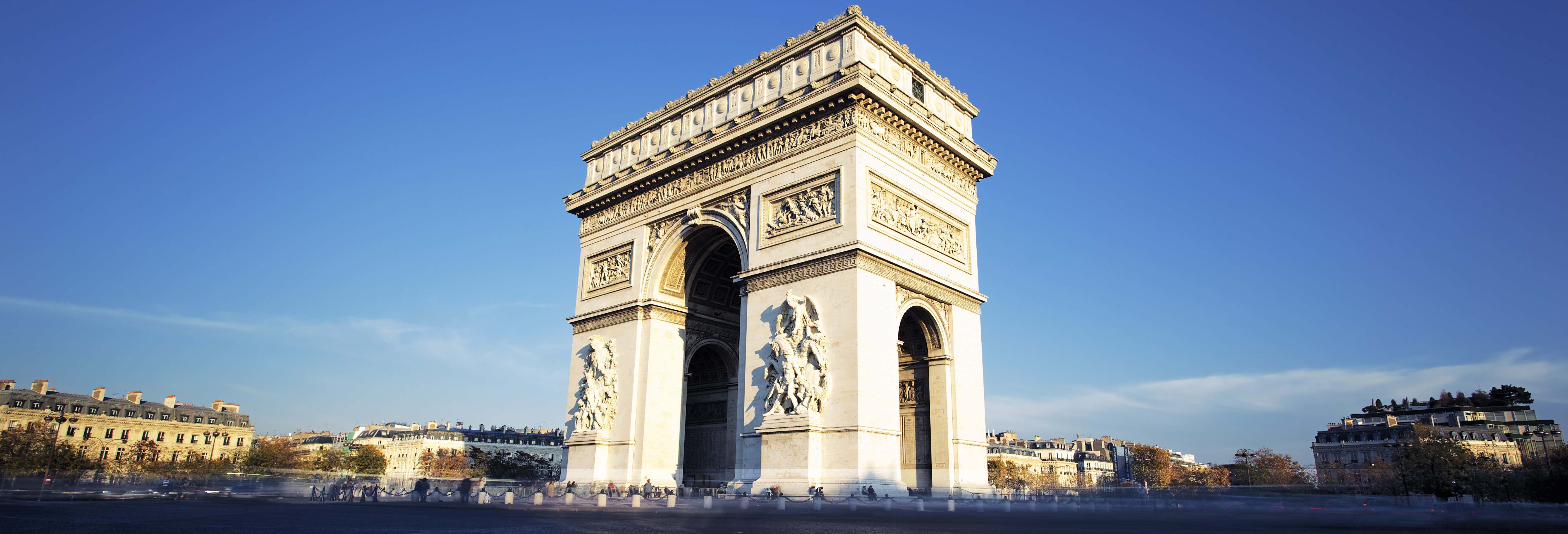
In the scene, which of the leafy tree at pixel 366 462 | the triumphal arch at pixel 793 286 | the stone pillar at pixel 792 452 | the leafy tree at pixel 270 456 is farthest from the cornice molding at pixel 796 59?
the leafy tree at pixel 366 462

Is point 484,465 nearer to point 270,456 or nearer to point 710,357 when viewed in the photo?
Answer: point 270,456

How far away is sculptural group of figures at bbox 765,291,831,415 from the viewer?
18.4 metres

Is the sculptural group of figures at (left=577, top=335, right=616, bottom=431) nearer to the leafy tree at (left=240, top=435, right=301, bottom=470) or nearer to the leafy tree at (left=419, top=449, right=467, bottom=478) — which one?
the leafy tree at (left=240, top=435, right=301, bottom=470)

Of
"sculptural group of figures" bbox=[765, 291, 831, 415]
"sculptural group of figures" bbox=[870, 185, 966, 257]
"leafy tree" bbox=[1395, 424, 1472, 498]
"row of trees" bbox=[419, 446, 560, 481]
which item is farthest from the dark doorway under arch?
"row of trees" bbox=[419, 446, 560, 481]

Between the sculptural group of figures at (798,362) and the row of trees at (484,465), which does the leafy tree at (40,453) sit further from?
the sculptural group of figures at (798,362)

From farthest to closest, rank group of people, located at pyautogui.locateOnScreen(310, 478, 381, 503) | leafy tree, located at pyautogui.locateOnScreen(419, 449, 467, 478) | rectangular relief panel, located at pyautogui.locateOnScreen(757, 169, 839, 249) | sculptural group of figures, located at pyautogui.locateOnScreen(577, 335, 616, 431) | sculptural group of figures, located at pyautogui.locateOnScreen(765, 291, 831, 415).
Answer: leafy tree, located at pyautogui.locateOnScreen(419, 449, 467, 478) < sculptural group of figures, located at pyautogui.locateOnScreen(577, 335, 616, 431) < group of people, located at pyautogui.locateOnScreen(310, 478, 381, 503) < rectangular relief panel, located at pyautogui.locateOnScreen(757, 169, 839, 249) < sculptural group of figures, located at pyautogui.locateOnScreen(765, 291, 831, 415)

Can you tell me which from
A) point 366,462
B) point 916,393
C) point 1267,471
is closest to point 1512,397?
point 1267,471

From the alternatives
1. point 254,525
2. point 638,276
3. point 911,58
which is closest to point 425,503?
point 638,276

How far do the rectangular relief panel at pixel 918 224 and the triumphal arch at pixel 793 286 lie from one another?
68mm

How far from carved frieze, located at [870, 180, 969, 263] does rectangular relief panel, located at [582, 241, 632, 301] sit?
813 cm

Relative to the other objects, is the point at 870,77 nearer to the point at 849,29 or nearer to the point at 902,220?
the point at 849,29

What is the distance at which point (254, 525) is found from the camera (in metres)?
9.78

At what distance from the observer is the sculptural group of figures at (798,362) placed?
18.4m

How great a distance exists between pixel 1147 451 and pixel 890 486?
75.9m
